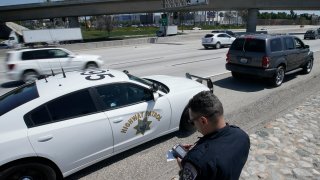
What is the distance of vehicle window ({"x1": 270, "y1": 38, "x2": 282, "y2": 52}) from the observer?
938 centimetres

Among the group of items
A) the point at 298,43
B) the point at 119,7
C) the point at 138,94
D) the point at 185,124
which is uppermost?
the point at 119,7

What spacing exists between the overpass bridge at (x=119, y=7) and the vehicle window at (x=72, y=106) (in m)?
43.7

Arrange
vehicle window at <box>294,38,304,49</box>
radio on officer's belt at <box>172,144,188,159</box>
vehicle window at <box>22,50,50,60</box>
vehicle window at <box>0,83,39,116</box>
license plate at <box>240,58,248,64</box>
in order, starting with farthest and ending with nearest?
vehicle window at <box>22,50,50,60</box>
vehicle window at <box>294,38,304,49</box>
license plate at <box>240,58,248,64</box>
vehicle window at <box>0,83,39,116</box>
radio on officer's belt at <box>172,144,188,159</box>

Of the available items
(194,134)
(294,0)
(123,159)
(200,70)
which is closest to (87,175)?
(123,159)

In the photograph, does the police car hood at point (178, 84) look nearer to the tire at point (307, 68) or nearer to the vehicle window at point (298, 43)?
the vehicle window at point (298, 43)

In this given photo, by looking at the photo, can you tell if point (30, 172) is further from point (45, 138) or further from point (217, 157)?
point (217, 157)

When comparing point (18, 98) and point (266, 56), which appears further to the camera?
point (266, 56)

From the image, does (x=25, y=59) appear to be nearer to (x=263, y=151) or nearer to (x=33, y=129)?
(x=33, y=129)

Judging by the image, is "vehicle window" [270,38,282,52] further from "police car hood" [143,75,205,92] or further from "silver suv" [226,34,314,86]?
"police car hood" [143,75,205,92]

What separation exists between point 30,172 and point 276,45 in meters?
8.73

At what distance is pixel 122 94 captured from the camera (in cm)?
473

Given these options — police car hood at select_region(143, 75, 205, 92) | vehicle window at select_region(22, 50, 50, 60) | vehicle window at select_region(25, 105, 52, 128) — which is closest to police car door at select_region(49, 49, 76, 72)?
vehicle window at select_region(22, 50, 50, 60)

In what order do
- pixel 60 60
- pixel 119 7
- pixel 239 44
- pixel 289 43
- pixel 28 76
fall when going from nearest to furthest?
1. pixel 239 44
2. pixel 289 43
3. pixel 28 76
4. pixel 60 60
5. pixel 119 7

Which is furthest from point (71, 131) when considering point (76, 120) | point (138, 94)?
point (138, 94)
